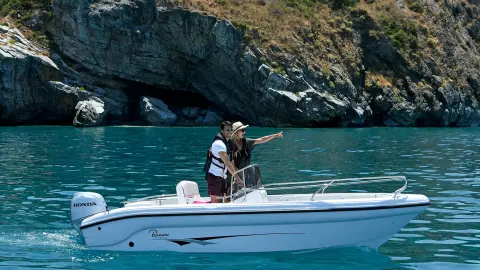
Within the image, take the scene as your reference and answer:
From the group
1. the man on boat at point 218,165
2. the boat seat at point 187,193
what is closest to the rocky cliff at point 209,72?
the boat seat at point 187,193

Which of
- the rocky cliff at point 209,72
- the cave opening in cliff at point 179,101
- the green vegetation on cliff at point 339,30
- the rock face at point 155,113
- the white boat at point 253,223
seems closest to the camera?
the white boat at point 253,223

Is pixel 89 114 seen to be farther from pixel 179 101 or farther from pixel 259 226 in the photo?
pixel 259 226

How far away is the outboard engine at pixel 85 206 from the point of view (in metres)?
11.0

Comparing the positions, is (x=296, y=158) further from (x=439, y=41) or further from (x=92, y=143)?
(x=439, y=41)

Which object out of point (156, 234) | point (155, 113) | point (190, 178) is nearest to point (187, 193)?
point (156, 234)

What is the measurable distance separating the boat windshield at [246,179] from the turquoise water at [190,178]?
4.16 feet

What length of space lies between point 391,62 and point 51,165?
4440 cm

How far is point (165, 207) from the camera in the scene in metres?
10.3

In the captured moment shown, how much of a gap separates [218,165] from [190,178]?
8.78m

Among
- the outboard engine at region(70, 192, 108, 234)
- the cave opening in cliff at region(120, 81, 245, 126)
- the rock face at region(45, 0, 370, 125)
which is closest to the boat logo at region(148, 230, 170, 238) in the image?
the outboard engine at region(70, 192, 108, 234)

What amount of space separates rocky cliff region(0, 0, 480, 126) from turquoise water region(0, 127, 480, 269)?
13.4 m

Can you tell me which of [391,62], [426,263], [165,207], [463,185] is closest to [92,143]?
[463,185]

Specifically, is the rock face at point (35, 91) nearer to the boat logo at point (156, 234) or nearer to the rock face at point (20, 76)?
the rock face at point (20, 76)

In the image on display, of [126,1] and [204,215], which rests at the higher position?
[126,1]
